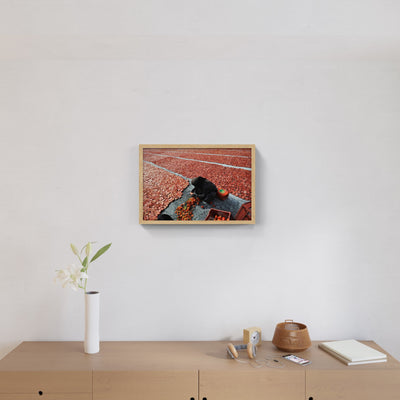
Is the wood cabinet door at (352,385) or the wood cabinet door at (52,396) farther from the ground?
the wood cabinet door at (352,385)

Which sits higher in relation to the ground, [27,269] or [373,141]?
[373,141]

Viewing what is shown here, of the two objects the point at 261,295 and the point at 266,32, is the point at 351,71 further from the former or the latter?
the point at 261,295

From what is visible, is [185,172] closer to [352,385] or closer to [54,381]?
[54,381]

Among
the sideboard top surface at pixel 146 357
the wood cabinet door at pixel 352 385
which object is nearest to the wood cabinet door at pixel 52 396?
the sideboard top surface at pixel 146 357

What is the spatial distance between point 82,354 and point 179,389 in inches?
20.3

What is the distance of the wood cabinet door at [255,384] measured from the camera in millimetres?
1582

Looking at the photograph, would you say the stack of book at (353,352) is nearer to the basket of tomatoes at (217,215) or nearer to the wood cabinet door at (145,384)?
the wood cabinet door at (145,384)

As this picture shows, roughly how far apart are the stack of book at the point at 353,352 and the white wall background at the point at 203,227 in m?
0.17

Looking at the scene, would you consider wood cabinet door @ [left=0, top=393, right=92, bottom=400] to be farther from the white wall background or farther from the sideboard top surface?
the white wall background

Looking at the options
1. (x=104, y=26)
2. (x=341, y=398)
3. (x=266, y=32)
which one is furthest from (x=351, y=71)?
(x=341, y=398)

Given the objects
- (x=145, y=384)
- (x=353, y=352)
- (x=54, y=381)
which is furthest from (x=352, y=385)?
(x=54, y=381)

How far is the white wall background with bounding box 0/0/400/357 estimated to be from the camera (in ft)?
6.54

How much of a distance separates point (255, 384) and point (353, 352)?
0.50m

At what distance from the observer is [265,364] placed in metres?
1.65
